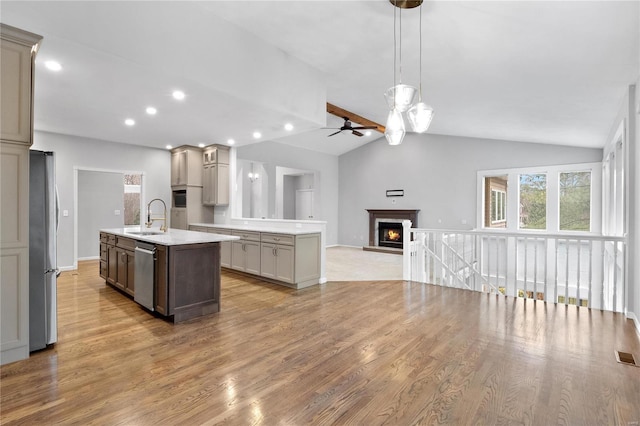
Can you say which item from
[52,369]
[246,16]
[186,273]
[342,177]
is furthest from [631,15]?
[342,177]

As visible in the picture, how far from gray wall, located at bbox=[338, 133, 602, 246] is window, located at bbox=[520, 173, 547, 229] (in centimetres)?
35

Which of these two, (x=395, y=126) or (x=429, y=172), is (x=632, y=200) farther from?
(x=429, y=172)

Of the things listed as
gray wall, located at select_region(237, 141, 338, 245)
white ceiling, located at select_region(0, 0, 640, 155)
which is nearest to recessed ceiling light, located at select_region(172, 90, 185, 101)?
white ceiling, located at select_region(0, 0, 640, 155)

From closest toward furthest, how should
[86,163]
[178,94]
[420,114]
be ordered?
[420,114] < [178,94] < [86,163]

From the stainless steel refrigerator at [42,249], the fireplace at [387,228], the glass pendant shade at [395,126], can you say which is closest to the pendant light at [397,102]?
A: the glass pendant shade at [395,126]

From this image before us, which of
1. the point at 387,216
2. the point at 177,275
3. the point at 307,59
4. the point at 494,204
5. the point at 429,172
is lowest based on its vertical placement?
the point at 177,275

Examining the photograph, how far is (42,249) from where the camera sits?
2.76 m

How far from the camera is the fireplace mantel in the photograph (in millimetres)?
9125

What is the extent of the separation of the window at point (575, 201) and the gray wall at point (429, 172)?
37cm

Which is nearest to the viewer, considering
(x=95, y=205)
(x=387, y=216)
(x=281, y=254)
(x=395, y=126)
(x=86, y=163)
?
(x=395, y=126)

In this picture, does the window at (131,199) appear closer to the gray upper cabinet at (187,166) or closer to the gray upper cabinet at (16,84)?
the gray upper cabinet at (187,166)

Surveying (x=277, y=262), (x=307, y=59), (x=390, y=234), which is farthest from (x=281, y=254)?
(x=390, y=234)

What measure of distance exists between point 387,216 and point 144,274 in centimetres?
716

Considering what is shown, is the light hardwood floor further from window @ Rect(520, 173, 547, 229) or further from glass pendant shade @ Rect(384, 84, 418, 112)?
window @ Rect(520, 173, 547, 229)
